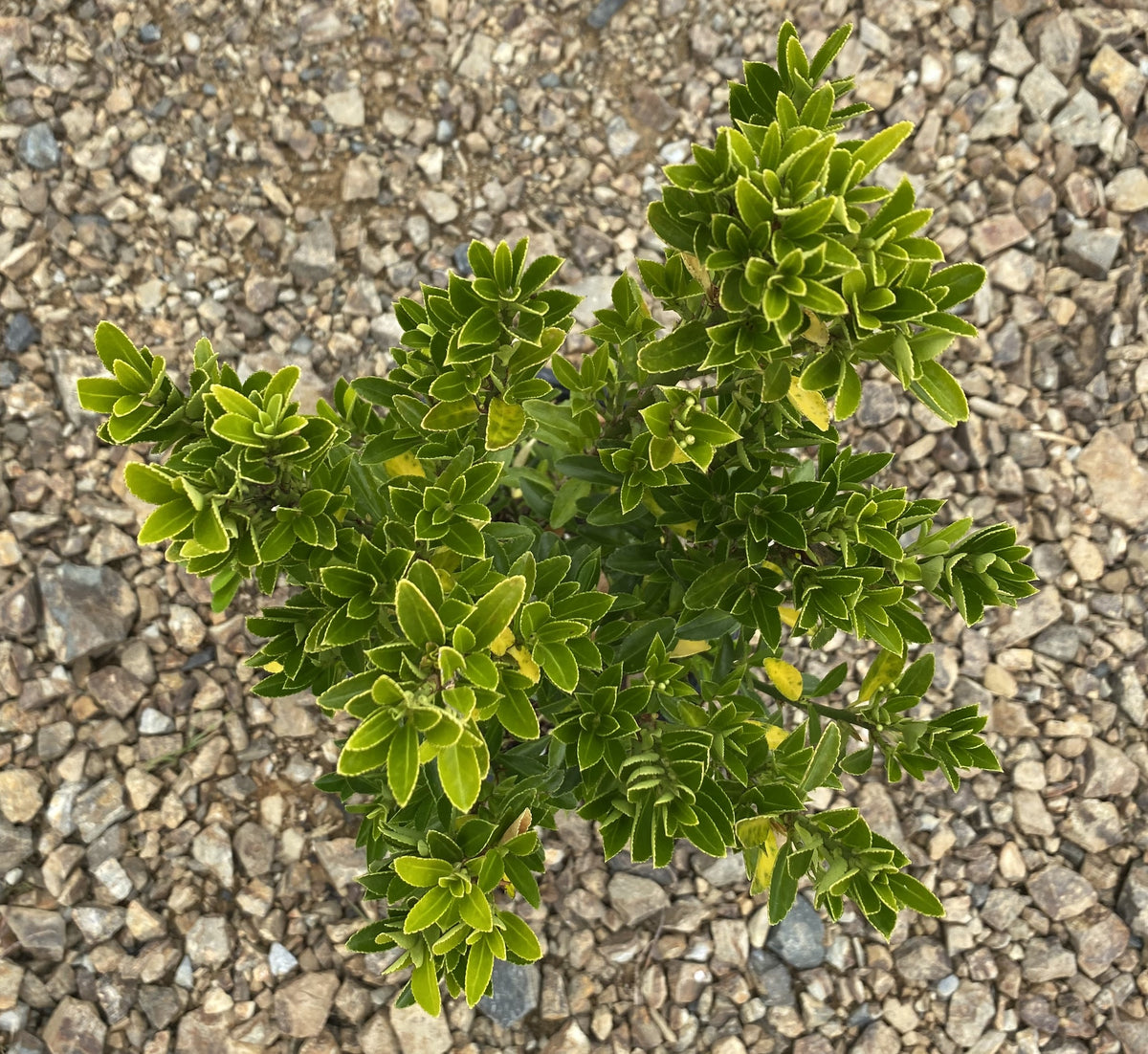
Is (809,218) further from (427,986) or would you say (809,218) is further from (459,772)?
(427,986)

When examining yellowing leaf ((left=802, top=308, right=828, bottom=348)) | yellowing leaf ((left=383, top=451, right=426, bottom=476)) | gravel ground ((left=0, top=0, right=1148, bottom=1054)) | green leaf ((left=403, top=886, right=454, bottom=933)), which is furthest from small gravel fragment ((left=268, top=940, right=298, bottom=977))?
yellowing leaf ((left=802, top=308, right=828, bottom=348))

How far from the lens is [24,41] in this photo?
14.0ft

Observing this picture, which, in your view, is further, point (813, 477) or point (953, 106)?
point (953, 106)

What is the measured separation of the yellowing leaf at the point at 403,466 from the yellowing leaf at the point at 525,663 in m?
0.80

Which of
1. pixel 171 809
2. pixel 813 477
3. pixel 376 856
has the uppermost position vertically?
pixel 813 477

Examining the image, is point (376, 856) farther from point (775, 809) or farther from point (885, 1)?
point (885, 1)

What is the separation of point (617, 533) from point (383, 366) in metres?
1.81

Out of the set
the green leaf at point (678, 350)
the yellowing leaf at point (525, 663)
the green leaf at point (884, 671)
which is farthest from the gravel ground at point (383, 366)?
the green leaf at point (678, 350)

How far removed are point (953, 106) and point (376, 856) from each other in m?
4.12

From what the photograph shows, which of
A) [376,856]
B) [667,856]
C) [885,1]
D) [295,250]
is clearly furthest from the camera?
[885,1]

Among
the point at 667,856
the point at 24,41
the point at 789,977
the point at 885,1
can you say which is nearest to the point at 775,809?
the point at 667,856

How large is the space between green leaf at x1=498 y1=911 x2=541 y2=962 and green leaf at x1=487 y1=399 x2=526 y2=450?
1020 millimetres

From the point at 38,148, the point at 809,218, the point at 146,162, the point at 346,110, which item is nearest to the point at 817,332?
the point at 809,218

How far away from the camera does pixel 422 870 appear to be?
1.92 meters
